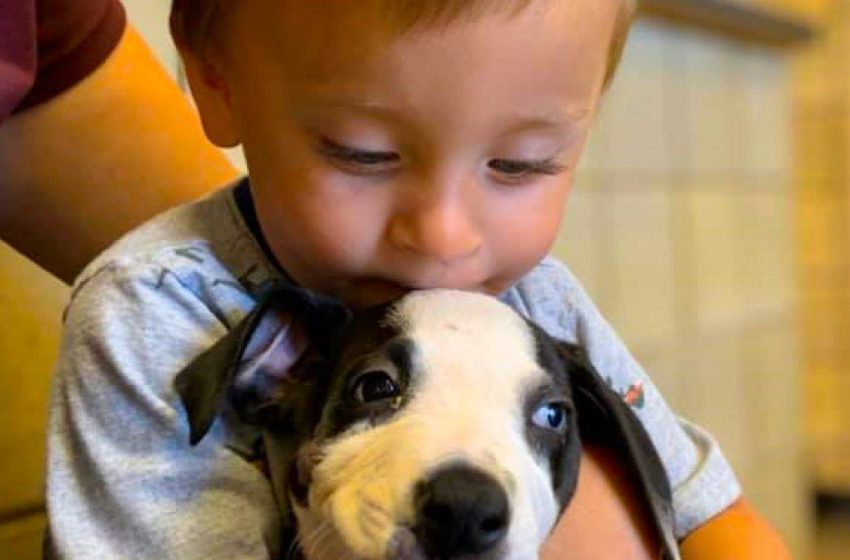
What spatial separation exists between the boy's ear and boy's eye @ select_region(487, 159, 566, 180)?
0.47 ft

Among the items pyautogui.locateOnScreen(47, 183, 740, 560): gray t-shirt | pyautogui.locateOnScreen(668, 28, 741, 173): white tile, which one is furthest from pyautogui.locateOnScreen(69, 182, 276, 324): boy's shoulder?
pyautogui.locateOnScreen(668, 28, 741, 173): white tile

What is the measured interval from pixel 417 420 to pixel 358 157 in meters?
0.14

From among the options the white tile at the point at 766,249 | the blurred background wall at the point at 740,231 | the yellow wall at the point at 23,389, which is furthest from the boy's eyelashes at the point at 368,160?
the white tile at the point at 766,249

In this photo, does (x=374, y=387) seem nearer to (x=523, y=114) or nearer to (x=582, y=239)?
(x=523, y=114)

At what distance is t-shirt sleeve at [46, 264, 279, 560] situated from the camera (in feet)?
2.05

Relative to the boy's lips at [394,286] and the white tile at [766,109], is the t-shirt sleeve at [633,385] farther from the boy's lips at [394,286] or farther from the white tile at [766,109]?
the white tile at [766,109]

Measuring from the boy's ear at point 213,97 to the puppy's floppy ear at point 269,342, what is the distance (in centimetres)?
10

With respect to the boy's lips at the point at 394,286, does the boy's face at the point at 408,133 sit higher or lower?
higher

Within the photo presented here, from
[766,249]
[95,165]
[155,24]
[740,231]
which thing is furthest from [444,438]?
[766,249]

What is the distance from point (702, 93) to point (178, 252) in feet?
5.23

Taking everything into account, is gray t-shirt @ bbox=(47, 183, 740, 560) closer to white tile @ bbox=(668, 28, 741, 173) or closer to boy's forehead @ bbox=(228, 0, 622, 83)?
boy's forehead @ bbox=(228, 0, 622, 83)

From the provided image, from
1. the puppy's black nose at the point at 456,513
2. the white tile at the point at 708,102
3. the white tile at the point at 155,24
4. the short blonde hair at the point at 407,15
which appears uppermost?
the short blonde hair at the point at 407,15

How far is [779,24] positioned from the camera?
229 centimetres

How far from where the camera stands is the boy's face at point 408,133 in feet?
2.08
